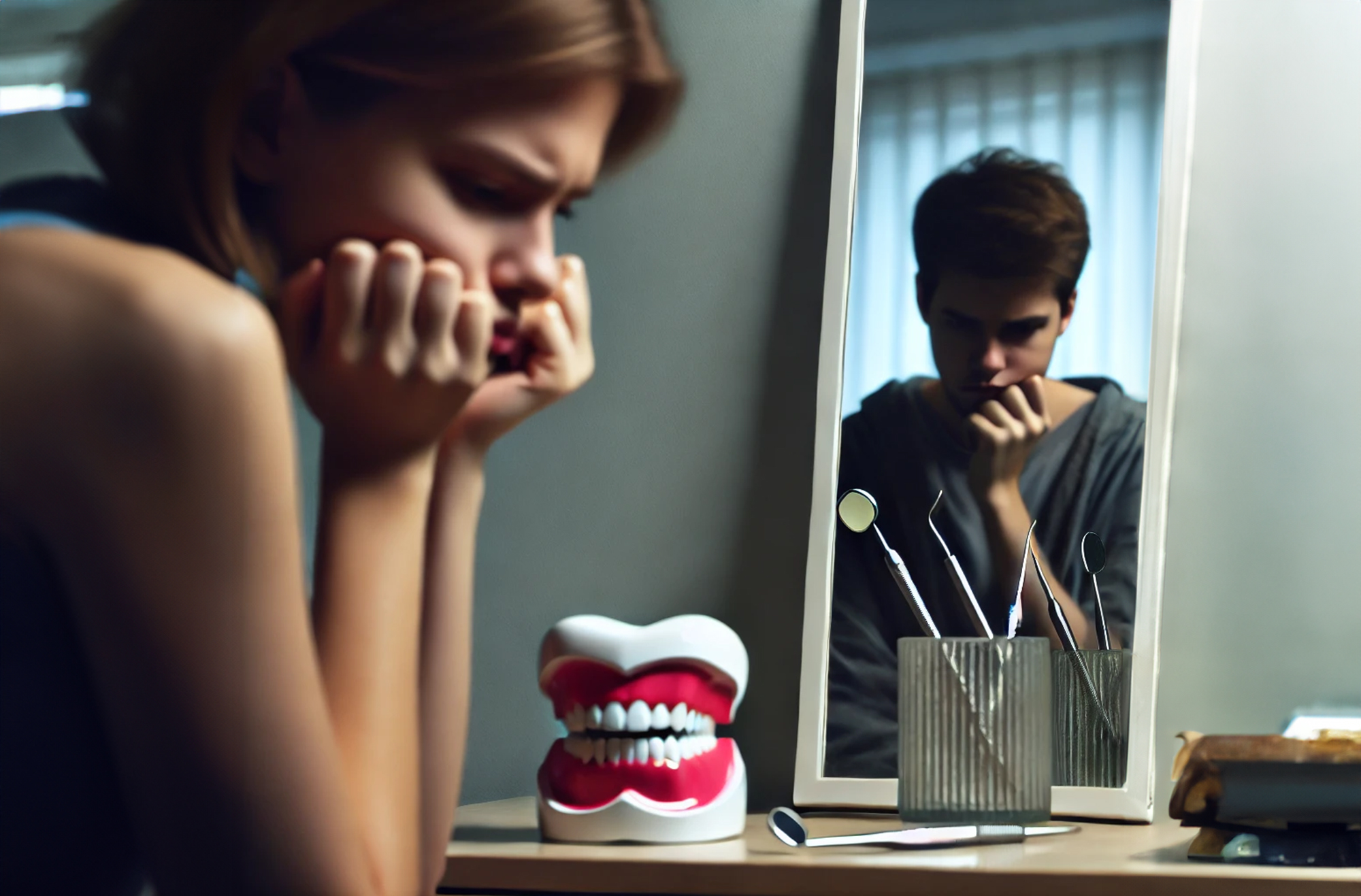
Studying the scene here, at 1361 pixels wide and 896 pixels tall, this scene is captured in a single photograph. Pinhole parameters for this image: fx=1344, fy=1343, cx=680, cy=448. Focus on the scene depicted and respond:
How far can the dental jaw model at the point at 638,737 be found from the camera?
1001 millimetres

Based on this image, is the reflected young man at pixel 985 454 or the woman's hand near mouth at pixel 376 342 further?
the reflected young man at pixel 985 454

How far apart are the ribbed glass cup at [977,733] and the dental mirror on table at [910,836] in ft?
0.05

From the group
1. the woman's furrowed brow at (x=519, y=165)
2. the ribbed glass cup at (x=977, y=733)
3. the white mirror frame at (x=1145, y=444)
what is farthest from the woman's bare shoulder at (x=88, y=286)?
the white mirror frame at (x=1145, y=444)

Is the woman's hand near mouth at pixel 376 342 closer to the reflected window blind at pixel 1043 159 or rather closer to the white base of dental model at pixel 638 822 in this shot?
the white base of dental model at pixel 638 822

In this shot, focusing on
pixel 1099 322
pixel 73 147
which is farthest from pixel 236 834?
pixel 1099 322

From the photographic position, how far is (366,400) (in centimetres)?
73

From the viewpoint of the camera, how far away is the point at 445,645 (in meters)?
0.82

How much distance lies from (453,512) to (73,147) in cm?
30

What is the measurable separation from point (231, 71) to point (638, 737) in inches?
22.2

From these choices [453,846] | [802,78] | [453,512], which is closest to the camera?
[453,512]

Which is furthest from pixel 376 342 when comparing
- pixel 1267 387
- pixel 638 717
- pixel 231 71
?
pixel 1267 387

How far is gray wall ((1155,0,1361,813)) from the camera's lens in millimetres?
1188

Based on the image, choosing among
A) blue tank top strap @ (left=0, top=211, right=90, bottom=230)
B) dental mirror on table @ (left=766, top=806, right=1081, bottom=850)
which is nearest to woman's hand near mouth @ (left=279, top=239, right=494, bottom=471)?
blue tank top strap @ (left=0, top=211, right=90, bottom=230)

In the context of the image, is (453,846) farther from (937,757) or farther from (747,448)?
(747,448)
